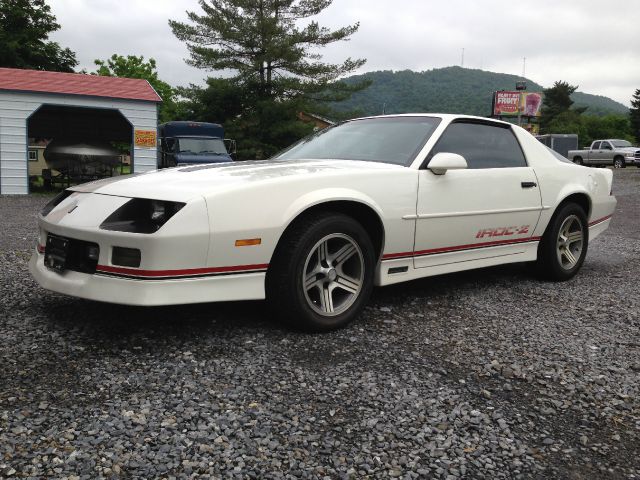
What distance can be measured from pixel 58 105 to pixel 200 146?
12.6 ft

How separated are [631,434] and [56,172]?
60.3ft

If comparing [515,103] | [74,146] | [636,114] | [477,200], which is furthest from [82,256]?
[636,114]

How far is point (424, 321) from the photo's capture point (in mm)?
3768

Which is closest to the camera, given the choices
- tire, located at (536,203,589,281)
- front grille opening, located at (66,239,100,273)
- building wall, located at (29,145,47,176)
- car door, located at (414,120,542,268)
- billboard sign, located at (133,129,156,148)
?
front grille opening, located at (66,239,100,273)

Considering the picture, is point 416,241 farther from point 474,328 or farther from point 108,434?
point 108,434

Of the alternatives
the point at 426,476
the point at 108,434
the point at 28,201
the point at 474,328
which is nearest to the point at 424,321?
the point at 474,328

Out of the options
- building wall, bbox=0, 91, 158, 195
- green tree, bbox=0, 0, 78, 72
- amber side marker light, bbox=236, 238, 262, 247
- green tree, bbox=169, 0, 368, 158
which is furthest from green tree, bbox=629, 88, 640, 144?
amber side marker light, bbox=236, 238, 262, 247

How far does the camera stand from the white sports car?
294cm

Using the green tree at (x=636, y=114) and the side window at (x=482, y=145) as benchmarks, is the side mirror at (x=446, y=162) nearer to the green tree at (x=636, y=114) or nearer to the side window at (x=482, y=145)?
the side window at (x=482, y=145)

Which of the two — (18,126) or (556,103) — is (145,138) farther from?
(556,103)

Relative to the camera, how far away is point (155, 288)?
9.47 ft

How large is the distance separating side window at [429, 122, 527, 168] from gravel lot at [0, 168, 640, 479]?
1.11 metres

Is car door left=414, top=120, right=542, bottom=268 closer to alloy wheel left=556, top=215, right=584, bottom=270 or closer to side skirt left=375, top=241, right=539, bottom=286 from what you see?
side skirt left=375, top=241, right=539, bottom=286

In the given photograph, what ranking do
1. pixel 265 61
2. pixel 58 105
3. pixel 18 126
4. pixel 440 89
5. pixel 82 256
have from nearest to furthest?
pixel 82 256
pixel 18 126
pixel 58 105
pixel 265 61
pixel 440 89
